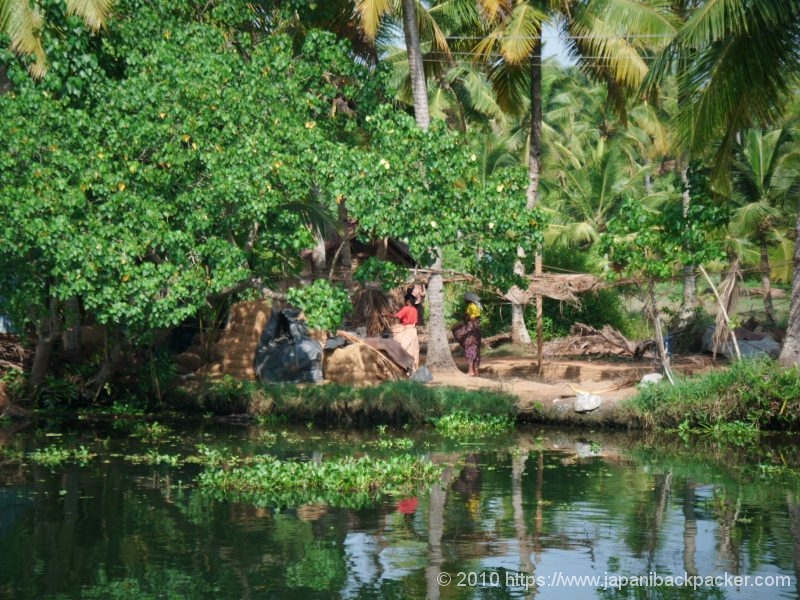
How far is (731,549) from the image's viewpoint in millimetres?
9023

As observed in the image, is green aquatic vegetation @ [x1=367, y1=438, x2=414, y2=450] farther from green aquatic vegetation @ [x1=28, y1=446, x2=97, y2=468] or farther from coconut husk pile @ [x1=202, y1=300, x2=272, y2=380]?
coconut husk pile @ [x1=202, y1=300, x2=272, y2=380]

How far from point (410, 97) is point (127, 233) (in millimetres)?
11213

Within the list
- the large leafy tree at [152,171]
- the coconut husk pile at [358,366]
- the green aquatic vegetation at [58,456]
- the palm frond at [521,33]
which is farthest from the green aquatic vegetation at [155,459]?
the palm frond at [521,33]

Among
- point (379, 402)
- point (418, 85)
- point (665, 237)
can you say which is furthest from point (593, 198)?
point (379, 402)

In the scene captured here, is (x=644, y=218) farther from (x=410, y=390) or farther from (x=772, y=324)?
(x=772, y=324)

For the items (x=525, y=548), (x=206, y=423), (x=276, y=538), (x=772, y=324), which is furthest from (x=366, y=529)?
(x=772, y=324)

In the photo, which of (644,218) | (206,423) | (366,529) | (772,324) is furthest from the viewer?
→ (772,324)

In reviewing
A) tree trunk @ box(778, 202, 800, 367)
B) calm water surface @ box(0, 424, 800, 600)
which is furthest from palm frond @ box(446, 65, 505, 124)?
calm water surface @ box(0, 424, 800, 600)

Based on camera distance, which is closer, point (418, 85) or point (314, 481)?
point (314, 481)

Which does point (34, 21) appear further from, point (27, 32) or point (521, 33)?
point (521, 33)

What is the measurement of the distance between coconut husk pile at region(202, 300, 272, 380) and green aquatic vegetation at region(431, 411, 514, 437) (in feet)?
12.2

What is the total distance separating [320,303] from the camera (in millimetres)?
14039

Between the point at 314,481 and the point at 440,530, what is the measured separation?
2.22m

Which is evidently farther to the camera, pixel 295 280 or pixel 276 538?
pixel 295 280
